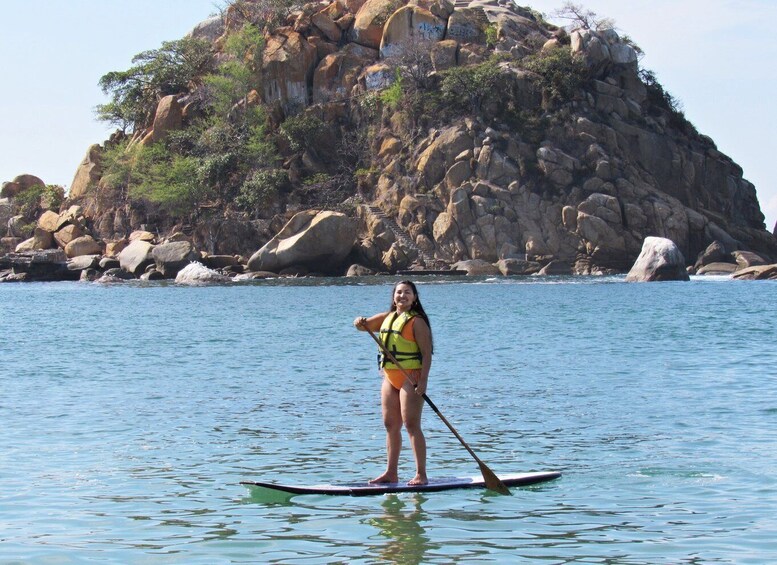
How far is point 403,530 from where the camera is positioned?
10.4 m

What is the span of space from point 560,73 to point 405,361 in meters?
63.4

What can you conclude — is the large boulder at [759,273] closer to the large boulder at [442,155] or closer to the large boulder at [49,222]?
the large boulder at [442,155]

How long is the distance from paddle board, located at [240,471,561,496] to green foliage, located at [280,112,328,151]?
65.6m

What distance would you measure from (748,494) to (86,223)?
76.4 meters

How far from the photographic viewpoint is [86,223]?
8281 centimetres

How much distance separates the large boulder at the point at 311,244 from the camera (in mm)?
63188

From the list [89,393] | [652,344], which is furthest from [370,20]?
[89,393]

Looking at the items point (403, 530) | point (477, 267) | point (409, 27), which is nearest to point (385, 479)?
point (403, 530)

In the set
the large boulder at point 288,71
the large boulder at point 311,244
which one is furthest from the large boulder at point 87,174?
the large boulder at point 311,244

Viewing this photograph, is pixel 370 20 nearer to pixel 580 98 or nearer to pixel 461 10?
pixel 461 10

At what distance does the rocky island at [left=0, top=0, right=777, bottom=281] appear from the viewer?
66812 millimetres

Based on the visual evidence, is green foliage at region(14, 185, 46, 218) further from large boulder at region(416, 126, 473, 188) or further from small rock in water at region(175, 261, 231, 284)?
large boulder at region(416, 126, 473, 188)

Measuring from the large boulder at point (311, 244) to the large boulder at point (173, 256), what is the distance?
3.78m

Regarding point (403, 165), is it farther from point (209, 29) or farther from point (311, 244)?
point (209, 29)
